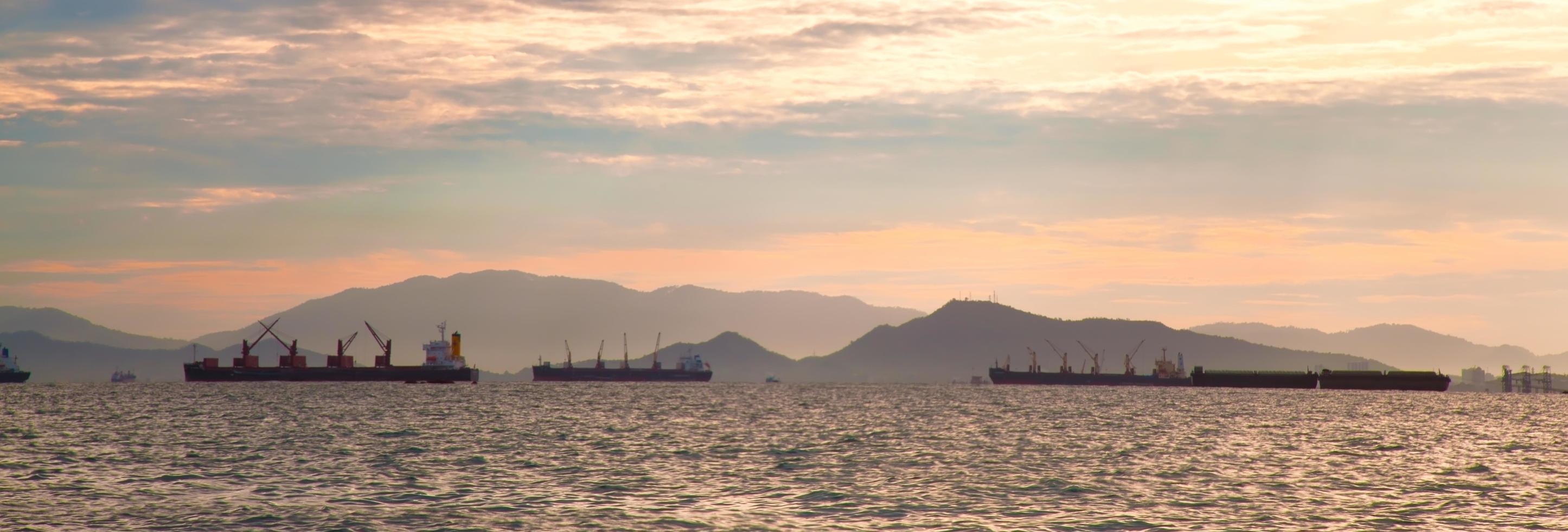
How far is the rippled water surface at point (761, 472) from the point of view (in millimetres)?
40656

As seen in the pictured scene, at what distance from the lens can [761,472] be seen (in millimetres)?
55531

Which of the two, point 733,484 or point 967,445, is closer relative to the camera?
point 733,484

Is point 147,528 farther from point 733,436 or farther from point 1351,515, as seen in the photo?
point 733,436

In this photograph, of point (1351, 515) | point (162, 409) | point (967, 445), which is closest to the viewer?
point (1351, 515)

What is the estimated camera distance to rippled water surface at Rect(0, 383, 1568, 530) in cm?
4066

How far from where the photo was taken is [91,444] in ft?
232

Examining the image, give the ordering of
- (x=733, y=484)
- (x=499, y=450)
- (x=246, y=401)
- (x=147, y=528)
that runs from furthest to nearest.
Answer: (x=246, y=401) < (x=499, y=450) < (x=733, y=484) < (x=147, y=528)

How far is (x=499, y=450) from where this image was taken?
2672 inches

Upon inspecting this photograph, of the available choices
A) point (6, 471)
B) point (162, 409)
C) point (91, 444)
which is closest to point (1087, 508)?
point (6, 471)

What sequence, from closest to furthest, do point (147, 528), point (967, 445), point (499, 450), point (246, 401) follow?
point (147, 528) → point (499, 450) → point (967, 445) → point (246, 401)

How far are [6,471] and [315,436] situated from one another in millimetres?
23843

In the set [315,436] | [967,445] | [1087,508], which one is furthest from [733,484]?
[315,436]

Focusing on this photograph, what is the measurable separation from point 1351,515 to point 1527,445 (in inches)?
1942

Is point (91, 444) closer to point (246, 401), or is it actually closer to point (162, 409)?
point (162, 409)
